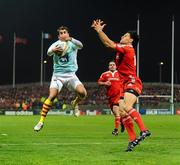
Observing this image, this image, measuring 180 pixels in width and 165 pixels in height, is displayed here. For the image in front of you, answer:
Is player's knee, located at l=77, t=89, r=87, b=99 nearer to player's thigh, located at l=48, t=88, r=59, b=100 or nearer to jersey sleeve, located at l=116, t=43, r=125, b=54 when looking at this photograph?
player's thigh, located at l=48, t=88, r=59, b=100

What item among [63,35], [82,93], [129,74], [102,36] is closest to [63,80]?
[82,93]

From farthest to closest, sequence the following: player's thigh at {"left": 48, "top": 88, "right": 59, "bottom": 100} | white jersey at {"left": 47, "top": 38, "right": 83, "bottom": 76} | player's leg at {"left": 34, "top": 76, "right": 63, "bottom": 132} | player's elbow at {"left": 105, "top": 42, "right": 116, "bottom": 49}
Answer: white jersey at {"left": 47, "top": 38, "right": 83, "bottom": 76} < player's thigh at {"left": 48, "top": 88, "right": 59, "bottom": 100} < player's leg at {"left": 34, "top": 76, "right": 63, "bottom": 132} < player's elbow at {"left": 105, "top": 42, "right": 116, "bottom": 49}

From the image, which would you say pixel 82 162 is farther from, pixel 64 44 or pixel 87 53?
pixel 87 53

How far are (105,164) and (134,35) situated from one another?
181 inches

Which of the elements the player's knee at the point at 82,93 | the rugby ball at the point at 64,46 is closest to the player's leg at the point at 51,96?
the player's knee at the point at 82,93

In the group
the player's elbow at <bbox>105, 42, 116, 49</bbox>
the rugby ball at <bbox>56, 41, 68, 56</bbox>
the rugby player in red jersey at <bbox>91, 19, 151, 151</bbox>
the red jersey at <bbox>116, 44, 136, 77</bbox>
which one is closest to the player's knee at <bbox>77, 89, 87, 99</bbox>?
the rugby ball at <bbox>56, 41, 68, 56</bbox>

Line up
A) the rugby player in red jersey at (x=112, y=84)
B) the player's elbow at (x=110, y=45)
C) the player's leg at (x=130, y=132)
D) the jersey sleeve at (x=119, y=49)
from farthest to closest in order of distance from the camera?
the rugby player in red jersey at (x=112, y=84) < the jersey sleeve at (x=119, y=49) < the player's leg at (x=130, y=132) < the player's elbow at (x=110, y=45)

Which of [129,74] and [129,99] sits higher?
[129,74]

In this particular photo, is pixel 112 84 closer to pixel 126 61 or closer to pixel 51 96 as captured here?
pixel 51 96

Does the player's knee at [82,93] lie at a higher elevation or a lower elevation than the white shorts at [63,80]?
lower

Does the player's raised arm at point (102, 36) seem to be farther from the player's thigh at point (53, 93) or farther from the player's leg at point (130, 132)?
the player's thigh at point (53, 93)

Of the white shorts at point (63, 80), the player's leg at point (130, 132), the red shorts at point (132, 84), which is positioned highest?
the white shorts at point (63, 80)

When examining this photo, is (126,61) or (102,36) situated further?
(126,61)

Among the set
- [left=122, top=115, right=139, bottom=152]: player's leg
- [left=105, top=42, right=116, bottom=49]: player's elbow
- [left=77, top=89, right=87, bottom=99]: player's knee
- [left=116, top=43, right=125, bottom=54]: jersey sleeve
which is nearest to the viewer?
[left=105, top=42, right=116, bottom=49]: player's elbow
